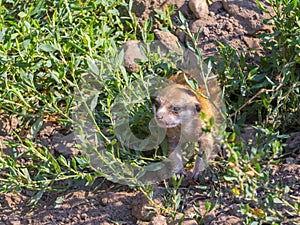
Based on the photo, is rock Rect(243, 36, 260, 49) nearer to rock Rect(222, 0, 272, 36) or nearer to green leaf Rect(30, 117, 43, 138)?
rock Rect(222, 0, 272, 36)

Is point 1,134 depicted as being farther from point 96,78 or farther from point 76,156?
point 96,78

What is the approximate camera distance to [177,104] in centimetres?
423

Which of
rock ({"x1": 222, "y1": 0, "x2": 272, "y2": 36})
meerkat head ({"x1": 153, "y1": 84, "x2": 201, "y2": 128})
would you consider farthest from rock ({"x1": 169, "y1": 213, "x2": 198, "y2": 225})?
rock ({"x1": 222, "y1": 0, "x2": 272, "y2": 36})

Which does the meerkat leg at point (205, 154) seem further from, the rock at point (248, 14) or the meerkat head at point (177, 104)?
the rock at point (248, 14)

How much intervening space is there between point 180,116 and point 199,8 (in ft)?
3.06

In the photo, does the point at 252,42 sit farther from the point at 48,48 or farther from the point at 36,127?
the point at 36,127

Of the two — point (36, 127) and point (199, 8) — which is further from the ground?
point (199, 8)

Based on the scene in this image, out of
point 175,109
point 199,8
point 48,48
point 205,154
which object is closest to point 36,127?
point 48,48

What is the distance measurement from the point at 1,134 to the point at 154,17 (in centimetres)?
138

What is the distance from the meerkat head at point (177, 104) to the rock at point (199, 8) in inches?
29.7

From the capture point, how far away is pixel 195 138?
4246 mm

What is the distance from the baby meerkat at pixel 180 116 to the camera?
4098mm

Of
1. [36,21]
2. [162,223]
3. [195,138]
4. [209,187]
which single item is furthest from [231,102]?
[36,21]

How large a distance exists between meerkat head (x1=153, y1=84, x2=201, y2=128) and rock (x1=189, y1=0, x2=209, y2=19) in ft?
2.48
